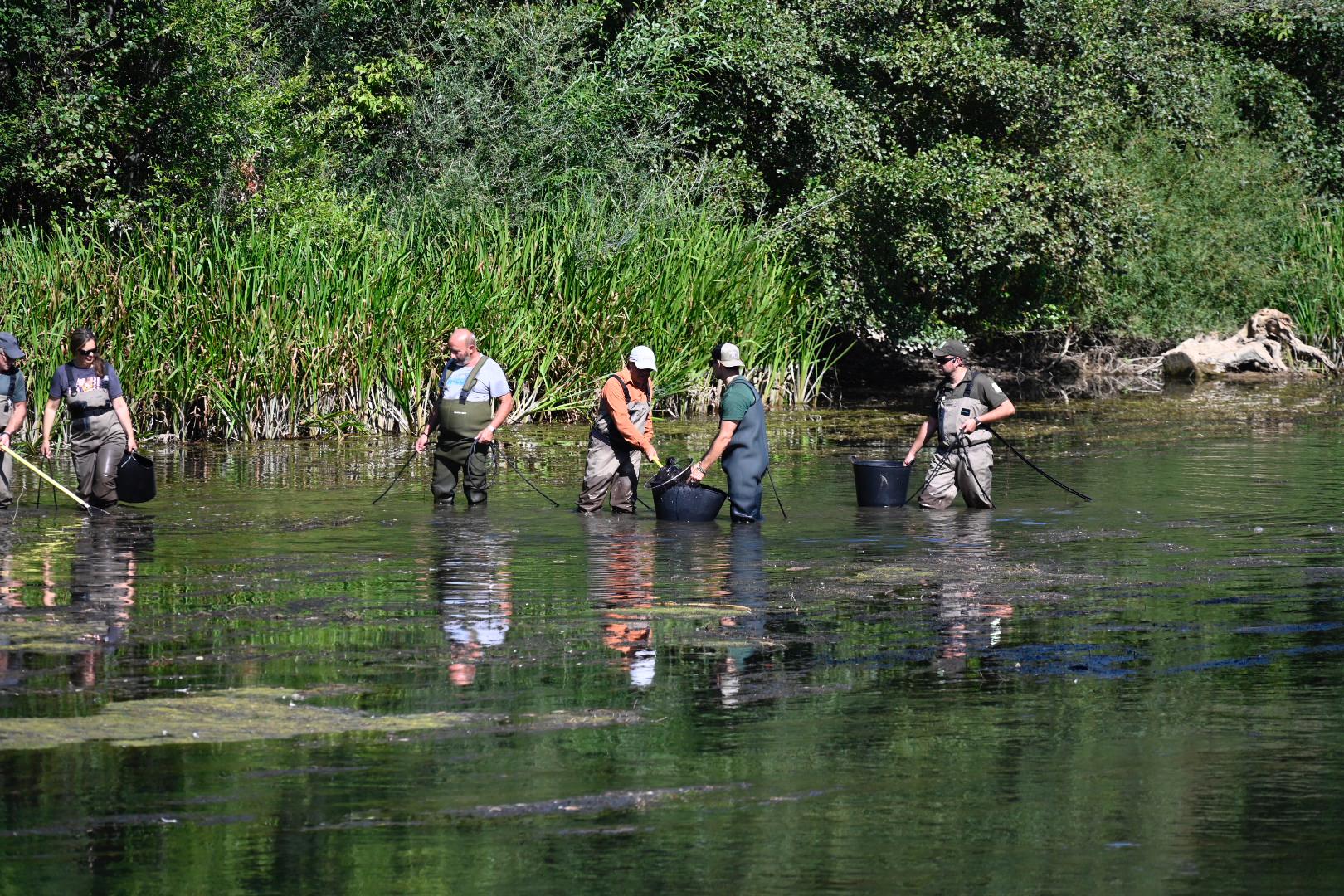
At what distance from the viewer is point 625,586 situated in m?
11.6

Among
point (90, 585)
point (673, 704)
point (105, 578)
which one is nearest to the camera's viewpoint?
point (673, 704)

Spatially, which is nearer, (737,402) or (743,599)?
(743,599)

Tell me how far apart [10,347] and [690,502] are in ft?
17.8

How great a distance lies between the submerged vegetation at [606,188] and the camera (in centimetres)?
2300

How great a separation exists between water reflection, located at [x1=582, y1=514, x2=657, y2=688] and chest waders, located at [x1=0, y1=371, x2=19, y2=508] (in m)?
4.57

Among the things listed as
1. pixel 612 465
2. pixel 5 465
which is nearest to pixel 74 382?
pixel 5 465

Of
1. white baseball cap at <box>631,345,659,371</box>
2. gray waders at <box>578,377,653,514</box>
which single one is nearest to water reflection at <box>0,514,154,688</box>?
gray waders at <box>578,377,653,514</box>

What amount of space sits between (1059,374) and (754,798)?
2967 cm

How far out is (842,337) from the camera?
34406 millimetres

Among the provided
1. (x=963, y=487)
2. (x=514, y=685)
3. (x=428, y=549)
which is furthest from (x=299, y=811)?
(x=963, y=487)

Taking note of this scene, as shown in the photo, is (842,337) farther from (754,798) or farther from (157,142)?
(754,798)

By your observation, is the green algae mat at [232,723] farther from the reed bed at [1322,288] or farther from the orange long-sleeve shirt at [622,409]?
the reed bed at [1322,288]

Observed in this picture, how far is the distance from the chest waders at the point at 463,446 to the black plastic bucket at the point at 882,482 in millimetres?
3157

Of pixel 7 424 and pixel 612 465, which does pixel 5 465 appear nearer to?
pixel 7 424
